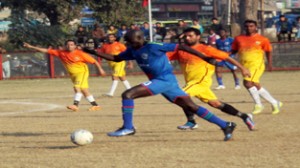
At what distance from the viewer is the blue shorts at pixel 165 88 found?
10.6 metres

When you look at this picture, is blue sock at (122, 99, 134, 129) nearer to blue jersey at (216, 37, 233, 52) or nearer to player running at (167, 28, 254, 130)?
player running at (167, 28, 254, 130)

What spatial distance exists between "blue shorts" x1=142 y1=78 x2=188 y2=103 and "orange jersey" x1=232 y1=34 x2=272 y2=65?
4630mm

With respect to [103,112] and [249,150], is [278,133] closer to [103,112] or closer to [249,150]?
[249,150]

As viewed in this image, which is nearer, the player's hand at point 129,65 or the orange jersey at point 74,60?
the orange jersey at point 74,60

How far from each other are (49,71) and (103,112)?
583 inches

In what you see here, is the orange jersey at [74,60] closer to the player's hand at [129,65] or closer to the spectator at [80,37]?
the player's hand at [129,65]

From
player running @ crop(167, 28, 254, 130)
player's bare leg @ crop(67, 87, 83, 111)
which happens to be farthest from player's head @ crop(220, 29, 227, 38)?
player running @ crop(167, 28, 254, 130)

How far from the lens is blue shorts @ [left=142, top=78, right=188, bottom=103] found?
10555 mm

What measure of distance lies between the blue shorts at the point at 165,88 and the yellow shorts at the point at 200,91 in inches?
51.5

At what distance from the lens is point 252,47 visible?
15.1 metres

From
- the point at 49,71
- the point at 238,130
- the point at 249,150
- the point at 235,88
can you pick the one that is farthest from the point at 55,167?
the point at 49,71

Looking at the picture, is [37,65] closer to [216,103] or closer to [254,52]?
[254,52]

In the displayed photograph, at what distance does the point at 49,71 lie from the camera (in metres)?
30.7

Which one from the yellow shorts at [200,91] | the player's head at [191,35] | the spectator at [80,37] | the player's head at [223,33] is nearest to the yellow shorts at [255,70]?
the yellow shorts at [200,91]
